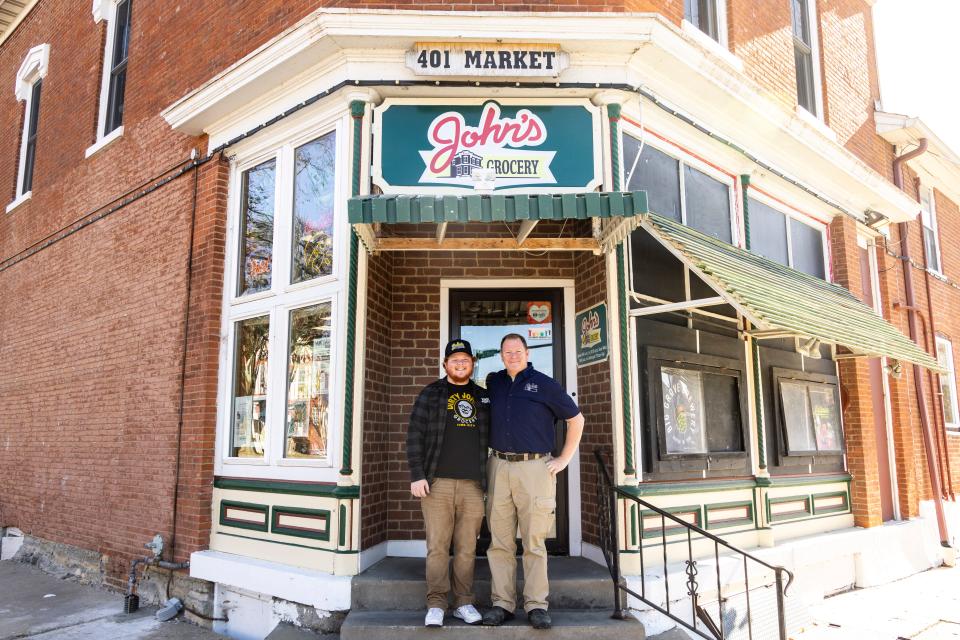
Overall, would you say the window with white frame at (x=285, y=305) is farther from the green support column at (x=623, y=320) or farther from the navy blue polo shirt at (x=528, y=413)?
the green support column at (x=623, y=320)

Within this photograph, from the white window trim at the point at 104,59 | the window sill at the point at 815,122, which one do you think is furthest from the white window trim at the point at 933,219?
the white window trim at the point at 104,59

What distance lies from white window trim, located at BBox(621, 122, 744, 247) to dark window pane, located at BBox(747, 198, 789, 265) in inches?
11.9

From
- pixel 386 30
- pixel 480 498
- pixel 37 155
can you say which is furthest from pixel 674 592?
pixel 37 155

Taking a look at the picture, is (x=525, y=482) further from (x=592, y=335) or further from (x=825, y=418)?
(x=825, y=418)

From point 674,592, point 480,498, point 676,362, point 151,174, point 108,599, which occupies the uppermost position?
point 151,174

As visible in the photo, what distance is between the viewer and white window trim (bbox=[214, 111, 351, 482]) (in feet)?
18.4

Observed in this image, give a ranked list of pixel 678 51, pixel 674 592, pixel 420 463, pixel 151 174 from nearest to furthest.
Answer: pixel 420 463
pixel 674 592
pixel 678 51
pixel 151 174

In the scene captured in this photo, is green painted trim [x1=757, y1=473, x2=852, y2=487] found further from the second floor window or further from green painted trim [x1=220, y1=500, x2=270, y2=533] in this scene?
the second floor window

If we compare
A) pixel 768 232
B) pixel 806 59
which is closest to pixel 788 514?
pixel 768 232

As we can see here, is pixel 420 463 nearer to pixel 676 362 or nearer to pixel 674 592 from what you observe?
pixel 674 592

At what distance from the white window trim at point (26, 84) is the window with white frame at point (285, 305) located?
6739 mm

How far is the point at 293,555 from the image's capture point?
5.61 m

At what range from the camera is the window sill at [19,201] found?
1092cm

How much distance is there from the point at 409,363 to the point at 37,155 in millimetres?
8510
